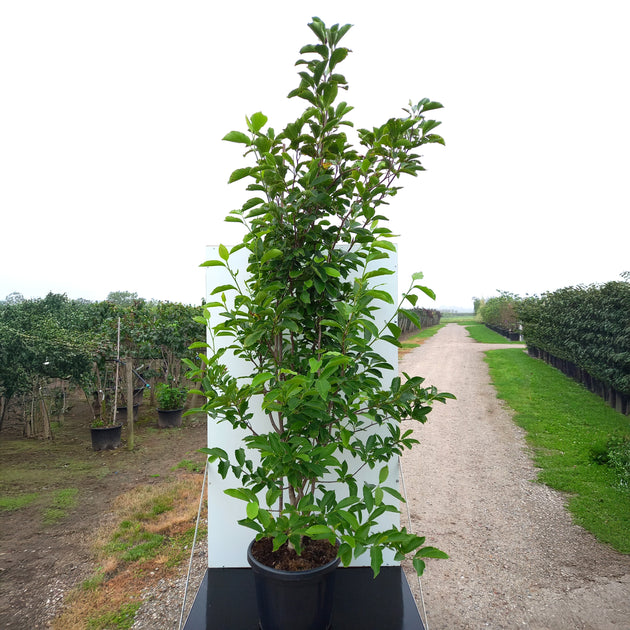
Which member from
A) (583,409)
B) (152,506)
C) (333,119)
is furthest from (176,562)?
(583,409)

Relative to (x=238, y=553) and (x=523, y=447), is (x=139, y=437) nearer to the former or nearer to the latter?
(x=238, y=553)

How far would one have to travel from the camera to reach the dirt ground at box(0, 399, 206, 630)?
309 centimetres

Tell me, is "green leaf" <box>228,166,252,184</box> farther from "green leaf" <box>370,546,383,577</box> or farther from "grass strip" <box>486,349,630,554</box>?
"grass strip" <box>486,349,630,554</box>

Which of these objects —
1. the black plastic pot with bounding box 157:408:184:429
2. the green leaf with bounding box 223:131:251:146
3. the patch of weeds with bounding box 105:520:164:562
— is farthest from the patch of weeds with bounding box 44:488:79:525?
the green leaf with bounding box 223:131:251:146

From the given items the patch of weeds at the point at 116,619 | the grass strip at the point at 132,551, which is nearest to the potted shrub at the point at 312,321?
the patch of weeds at the point at 116,619

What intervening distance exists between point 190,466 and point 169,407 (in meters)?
2.35

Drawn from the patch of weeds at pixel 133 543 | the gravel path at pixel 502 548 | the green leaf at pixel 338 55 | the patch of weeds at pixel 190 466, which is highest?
the green leaf at pixel 338 55

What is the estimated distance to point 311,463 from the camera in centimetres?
165

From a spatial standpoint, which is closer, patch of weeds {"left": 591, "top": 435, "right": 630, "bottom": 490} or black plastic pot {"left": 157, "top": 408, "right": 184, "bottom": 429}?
patch of weeds {"left": 591, "top": 435, "right": 630, "bottom": 490}

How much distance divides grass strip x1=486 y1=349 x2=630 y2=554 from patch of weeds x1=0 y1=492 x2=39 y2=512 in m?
5.78

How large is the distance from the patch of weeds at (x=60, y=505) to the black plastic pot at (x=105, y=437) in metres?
1.39

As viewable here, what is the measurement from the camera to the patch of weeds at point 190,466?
541 centimetres

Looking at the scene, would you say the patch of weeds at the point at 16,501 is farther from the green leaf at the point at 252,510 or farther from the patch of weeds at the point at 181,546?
the green leaf at the point at 252,510

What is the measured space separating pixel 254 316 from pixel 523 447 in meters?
6.02
